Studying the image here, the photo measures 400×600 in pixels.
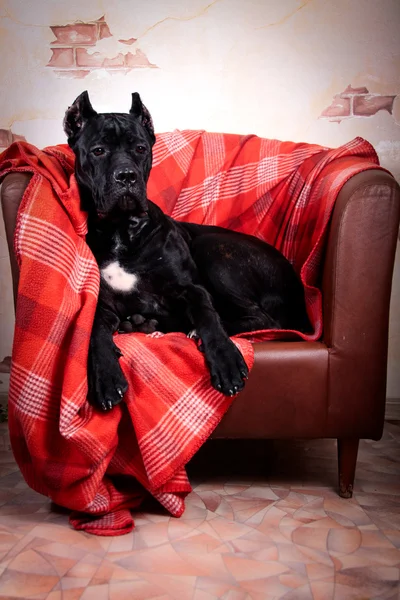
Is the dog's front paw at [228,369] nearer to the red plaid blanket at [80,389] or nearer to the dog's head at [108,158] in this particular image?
the red plaid blanket at [80,389]

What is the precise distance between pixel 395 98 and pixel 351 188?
43.2 inches

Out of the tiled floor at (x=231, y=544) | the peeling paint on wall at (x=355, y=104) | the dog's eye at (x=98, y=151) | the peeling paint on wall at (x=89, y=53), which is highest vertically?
the peeling paint on wall at (x=89, y=53)

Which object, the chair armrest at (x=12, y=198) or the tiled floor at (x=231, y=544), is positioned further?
the chair armrest at (x=12, y=198)

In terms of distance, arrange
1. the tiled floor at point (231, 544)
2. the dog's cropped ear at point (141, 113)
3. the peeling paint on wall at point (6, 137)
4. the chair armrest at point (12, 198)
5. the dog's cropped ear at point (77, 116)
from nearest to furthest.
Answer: the tiled floor at point (231, 544) < the chair armrest at point (12, 198) < the dog's cropped ear at point (77, 116) < the dog's cropped ear at point (141, 113) < the peeling paint on wall at point (6, 137)

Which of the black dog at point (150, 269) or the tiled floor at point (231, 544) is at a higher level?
the black dog at point (150, 269)

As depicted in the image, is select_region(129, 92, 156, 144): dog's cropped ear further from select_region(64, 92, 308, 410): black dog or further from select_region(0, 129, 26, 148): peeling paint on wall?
select_region(0, 129, 26, 148): peeling paint on wall

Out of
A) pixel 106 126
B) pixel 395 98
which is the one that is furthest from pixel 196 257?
pixel 395 98

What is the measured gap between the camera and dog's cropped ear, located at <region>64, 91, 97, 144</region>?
1.99 meters

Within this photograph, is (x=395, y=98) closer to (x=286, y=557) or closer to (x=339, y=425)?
(x=339, y=425)

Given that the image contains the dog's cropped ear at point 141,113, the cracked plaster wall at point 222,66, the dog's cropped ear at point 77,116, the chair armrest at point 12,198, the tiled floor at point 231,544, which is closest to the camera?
the tiled floor at point 231,544

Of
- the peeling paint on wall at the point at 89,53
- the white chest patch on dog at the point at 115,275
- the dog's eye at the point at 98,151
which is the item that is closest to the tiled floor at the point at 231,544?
the white chest patch on dog at the point at 115,275

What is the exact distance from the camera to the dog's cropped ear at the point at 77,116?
1.99 m

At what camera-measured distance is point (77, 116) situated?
2023 mm

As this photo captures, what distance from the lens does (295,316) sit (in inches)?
88.0
